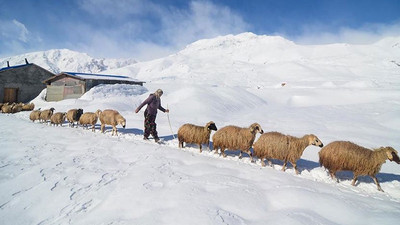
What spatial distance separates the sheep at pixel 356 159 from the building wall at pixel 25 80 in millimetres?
37541

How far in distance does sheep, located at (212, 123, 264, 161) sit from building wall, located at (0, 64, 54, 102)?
1355 inches

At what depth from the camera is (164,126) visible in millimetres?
11984

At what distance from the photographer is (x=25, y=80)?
30312mm

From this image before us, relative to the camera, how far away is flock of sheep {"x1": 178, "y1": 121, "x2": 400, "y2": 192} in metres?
5.12

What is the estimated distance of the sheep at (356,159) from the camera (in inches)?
200

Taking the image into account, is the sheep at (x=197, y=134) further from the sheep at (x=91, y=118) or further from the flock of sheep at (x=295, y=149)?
the sheep at (x=91, y=118)

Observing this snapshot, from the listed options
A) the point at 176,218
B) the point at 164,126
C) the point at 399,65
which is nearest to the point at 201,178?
the point at 176,218

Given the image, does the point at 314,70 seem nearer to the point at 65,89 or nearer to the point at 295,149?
the point at 65,89

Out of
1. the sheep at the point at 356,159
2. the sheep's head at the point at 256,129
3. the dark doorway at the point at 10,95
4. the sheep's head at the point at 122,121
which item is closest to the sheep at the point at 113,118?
the sheep's head at the point at 122,121

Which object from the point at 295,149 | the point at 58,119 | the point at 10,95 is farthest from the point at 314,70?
the point at 10,95

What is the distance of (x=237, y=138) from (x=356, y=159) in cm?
313

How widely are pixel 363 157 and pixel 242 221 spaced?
4157 mm

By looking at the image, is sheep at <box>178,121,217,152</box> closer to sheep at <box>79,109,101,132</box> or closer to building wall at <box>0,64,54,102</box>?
sheep at <box>79,109,101,132</box>

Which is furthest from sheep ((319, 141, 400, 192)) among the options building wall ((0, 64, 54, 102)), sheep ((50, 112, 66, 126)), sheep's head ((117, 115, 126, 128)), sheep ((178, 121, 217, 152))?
building wall ((0, 64, 54, 102))
